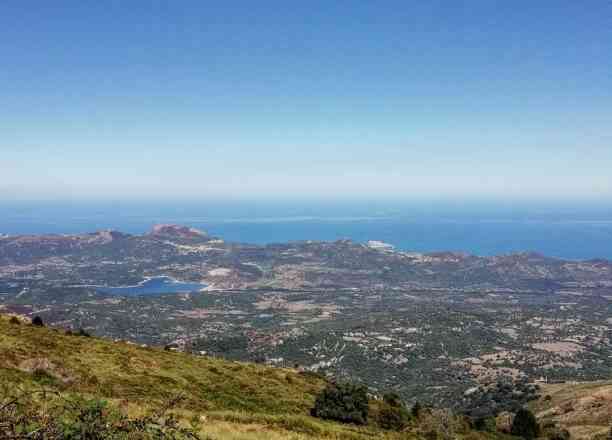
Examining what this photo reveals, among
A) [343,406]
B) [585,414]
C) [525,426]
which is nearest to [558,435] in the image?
[525,426]

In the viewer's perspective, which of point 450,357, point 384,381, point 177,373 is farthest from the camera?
point 450,357

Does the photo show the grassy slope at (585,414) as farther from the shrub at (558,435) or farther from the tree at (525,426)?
the tree at (525,426)

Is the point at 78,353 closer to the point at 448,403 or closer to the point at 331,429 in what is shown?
the point at 331,429

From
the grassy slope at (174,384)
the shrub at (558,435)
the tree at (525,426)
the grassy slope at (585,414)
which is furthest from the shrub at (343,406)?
the grassy slope at (585,414)

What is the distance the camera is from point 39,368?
2512cm

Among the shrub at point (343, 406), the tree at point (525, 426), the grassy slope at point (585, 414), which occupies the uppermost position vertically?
the shrub at point (343, 406)

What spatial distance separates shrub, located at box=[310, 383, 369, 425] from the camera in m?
27.0

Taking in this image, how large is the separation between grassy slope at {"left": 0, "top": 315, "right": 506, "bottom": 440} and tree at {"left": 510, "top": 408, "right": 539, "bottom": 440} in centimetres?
835

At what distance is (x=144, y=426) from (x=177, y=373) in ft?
84.0

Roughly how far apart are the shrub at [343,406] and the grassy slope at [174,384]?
1.60 meters

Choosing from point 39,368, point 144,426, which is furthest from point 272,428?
point 39,368

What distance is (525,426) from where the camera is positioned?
43.3 metres

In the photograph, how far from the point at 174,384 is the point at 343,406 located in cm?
1058

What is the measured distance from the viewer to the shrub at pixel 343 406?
88.6 ft
